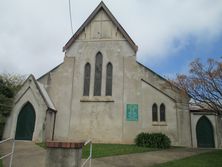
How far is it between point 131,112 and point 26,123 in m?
8.65

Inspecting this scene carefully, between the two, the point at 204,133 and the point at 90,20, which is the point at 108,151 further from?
the point at 90,20

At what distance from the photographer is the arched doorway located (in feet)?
60.1

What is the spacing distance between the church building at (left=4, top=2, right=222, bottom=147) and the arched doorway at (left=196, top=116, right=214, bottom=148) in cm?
107

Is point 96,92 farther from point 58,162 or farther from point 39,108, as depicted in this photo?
point 58,162

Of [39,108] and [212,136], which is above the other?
[39,108]

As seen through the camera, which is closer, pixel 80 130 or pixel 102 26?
pixel 80 130

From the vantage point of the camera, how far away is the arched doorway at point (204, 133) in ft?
60.1

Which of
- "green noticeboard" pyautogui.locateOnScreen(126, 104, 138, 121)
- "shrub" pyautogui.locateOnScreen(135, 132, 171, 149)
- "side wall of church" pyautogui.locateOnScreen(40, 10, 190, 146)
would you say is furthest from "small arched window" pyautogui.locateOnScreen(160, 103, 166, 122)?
"green noticeboard" pyautogui.locateOnScreen(126, 104, 138, 121)

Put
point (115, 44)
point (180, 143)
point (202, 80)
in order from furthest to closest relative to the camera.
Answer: point (115, 44) < point (180, 143) < point (202, 80)

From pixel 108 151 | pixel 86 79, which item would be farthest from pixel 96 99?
pixel 108 151

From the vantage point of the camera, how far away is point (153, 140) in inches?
645

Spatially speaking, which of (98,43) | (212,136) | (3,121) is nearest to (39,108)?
(3,121)

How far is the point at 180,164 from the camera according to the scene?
9.80 meters

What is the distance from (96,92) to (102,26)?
261 inches
